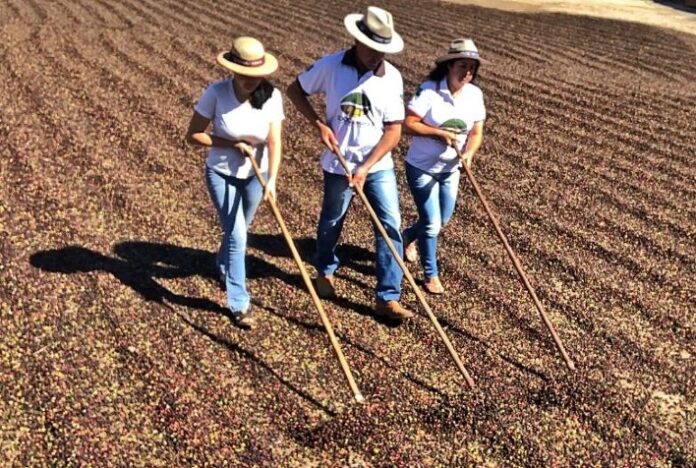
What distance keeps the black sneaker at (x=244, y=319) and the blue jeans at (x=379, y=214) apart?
30.1 inches

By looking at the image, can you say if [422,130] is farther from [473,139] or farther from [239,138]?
[239,138]

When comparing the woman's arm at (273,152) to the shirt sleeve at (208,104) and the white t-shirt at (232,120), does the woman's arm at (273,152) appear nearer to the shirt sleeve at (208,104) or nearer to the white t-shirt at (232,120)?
the white t-shirt at (232,120)

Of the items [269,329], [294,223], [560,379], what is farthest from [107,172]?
[560,379]

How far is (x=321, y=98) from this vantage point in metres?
10.6

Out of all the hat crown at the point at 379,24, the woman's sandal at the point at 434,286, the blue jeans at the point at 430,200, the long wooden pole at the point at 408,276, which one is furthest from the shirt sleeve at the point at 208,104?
the woman's sandal at the point at 434,286

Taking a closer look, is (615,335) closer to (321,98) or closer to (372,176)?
(372,176)

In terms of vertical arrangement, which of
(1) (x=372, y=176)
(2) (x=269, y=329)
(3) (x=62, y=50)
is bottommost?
(3) (x=62, y=50)

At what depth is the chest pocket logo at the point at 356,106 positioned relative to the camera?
4.66 meters

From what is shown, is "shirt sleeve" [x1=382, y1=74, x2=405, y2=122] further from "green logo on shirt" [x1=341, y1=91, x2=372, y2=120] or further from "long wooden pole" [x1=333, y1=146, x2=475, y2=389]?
"long wooden pole" [x1=333, y1=146, x2=475, y2=389]

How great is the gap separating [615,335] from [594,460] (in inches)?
56.3

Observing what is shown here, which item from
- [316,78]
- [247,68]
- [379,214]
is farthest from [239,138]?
[379,214]

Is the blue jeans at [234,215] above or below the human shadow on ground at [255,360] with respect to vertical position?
above

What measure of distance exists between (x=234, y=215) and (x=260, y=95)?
2.65 ft

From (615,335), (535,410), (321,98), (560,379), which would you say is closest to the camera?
(535,410)
